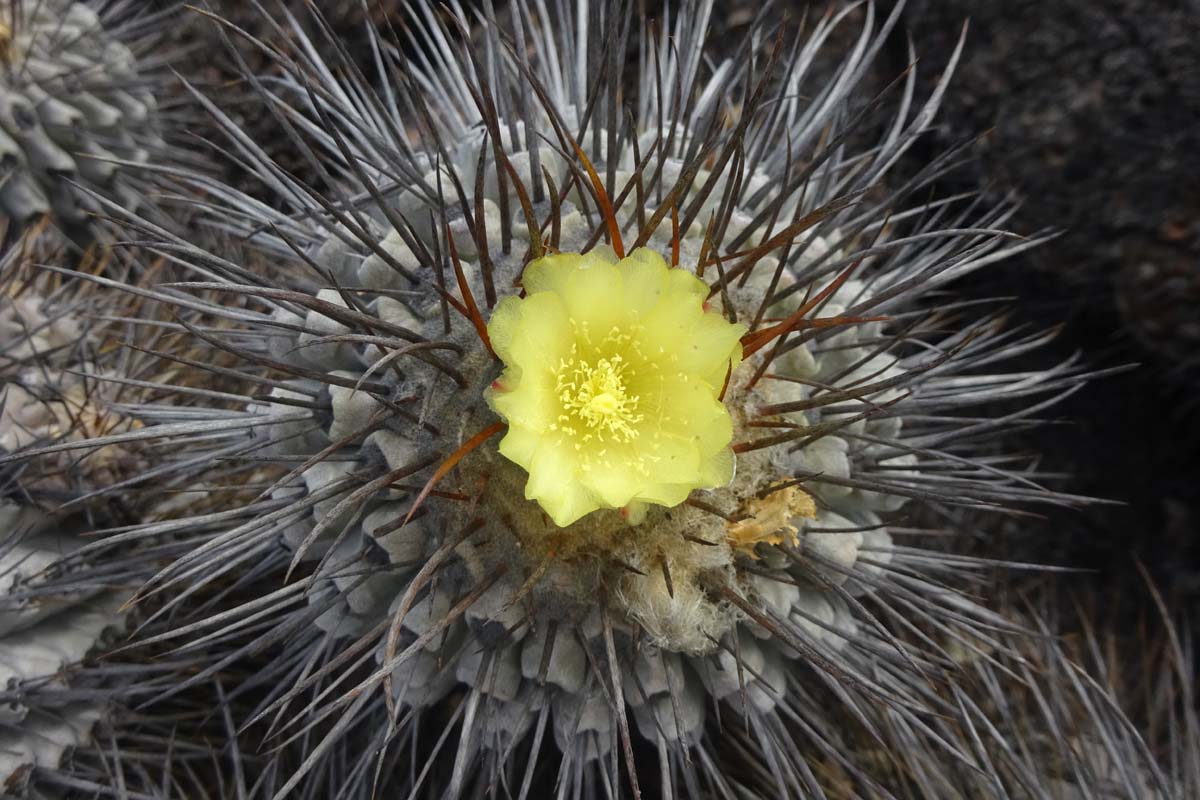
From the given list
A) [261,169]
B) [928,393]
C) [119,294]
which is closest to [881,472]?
[928,393]

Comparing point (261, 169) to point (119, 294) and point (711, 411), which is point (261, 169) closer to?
point (119, 294)

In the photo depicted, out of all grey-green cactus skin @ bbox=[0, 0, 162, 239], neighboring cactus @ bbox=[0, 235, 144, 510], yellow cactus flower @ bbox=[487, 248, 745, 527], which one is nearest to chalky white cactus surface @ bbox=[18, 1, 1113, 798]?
yellow cactus flower @ bbox=[487, 248, 745, 527]

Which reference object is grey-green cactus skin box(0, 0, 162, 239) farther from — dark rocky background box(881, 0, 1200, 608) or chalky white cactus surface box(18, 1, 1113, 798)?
dark rocky background box(881, 0, 1200, 608)

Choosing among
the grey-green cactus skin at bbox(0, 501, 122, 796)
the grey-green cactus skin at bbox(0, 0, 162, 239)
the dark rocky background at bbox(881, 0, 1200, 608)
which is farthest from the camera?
the dark rocky background at bbox(881, 0, 1200, 608)

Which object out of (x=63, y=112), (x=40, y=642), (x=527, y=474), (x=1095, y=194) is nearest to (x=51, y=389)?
(x=40, y=642)

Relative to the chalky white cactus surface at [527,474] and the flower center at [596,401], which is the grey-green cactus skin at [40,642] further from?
the flower center at [596,401]

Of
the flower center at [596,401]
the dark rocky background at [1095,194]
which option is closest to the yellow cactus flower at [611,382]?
the flower center at [596,401]

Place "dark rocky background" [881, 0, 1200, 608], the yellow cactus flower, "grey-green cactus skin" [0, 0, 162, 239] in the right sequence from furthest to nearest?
1. "dark rocky background" [881, 0, 1200, 608]
2. "grey-green cactus skin" [0, 0, 162, 239]
3. the yellow cactus flower
